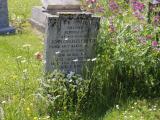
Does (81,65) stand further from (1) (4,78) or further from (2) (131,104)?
(1) (4,78)

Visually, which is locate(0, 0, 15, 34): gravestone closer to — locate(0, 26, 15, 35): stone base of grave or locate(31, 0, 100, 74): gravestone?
locate(0, 26, 15, 35): stone base of grave

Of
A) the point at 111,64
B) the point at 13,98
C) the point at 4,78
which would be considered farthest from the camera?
the point at 4,78

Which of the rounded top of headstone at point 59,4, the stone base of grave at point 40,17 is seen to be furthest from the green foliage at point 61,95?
the stone base of grave at point 40,17

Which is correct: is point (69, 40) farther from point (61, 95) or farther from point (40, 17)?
point (40, 17)

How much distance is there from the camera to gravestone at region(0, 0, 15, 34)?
9977mm

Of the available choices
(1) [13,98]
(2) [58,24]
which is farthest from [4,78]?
(2) [58,24]

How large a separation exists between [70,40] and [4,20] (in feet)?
14.9

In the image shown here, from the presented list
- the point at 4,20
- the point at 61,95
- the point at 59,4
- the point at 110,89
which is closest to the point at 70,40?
the point at 61,95

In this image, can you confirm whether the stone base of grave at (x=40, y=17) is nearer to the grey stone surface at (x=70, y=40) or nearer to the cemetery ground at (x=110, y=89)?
the cemetery ground at (x=110, y=89)

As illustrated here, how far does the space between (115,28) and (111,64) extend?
0.66 m

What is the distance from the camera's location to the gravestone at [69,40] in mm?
5762

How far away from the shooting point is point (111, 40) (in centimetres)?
641

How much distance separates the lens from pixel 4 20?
33.3 ft

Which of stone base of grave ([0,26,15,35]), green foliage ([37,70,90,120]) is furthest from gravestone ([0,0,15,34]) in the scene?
green foliage ([37,70,90,120])
